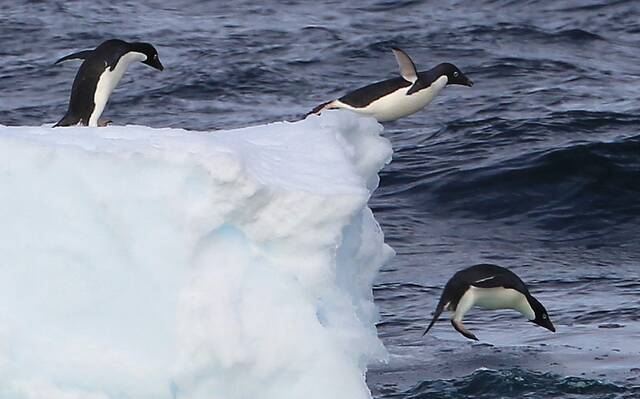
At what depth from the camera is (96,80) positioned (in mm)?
8438

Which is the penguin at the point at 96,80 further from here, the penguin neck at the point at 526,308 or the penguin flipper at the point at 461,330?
the penguin neck at the point at 526,308

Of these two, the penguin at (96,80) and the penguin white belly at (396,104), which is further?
the penguin white belly at (396,104)

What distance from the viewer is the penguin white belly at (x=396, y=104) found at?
881cm

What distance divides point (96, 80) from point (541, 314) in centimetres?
255

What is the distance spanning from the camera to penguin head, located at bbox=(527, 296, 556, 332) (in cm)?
794

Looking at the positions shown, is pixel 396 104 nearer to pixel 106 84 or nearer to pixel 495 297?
pixel 495 297

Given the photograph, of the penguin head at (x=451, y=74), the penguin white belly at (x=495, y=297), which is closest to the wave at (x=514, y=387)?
the penguin white belly at (x=495, y=297)

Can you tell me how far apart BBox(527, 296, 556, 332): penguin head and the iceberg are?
3118 mm

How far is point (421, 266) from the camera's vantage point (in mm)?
9672

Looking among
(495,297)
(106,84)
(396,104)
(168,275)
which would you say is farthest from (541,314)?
(168,275)

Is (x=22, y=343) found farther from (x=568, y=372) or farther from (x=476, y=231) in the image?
(x=476, y=231)

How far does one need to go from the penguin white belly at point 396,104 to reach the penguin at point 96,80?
1166 mm

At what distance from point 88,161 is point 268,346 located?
748 millimetres

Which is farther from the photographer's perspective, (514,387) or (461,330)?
(461,330)
